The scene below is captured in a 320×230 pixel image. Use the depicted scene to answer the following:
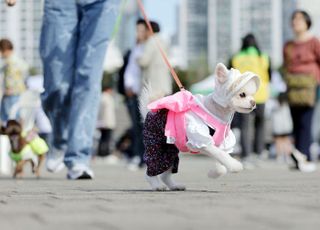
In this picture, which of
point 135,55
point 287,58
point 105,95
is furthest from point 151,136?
point 105,95

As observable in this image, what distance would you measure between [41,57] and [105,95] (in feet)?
50.3

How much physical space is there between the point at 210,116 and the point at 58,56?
9.68ft

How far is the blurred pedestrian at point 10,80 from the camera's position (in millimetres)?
12008

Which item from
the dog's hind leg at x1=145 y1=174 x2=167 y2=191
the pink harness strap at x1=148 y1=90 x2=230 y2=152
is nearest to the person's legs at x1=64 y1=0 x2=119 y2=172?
the dog's hind leg at x1=145 y1=174 x2=167 y2=191

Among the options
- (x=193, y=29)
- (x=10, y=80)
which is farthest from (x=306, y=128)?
(x=193, y=29)

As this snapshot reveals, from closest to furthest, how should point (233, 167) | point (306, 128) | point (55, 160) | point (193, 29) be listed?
1. point (233, 167)
2. point (55, 160)
3. point (306, 128)
4. point (193, 29)

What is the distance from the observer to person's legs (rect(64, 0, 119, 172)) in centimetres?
837

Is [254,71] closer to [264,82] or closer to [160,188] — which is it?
[264,82]

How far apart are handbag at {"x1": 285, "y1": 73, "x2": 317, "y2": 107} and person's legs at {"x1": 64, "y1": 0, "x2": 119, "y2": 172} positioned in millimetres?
3816

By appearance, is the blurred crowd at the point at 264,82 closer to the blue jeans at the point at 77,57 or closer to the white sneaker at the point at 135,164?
the white sneaker at the point at 135,164

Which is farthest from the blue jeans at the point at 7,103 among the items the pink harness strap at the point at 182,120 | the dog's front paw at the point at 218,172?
the dog's front paw at the point at 218,172

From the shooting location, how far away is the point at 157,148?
615cm

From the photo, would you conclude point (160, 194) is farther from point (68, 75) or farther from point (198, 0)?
point (198, 0)

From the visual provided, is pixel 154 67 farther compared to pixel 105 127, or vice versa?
pixel 105 127
